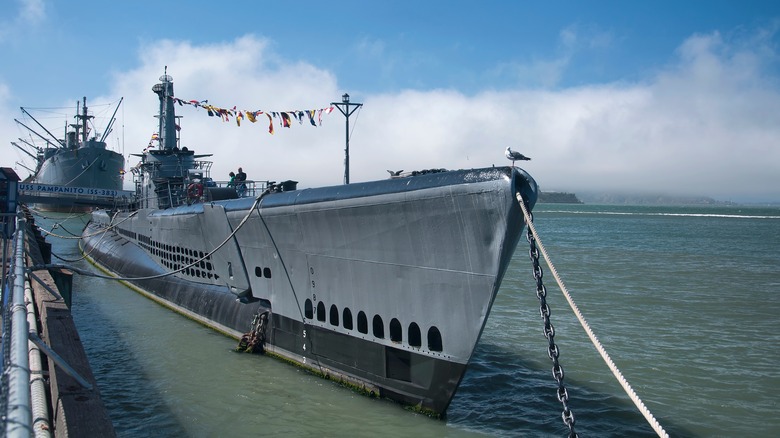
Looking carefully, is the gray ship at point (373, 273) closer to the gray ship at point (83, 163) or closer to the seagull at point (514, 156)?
the seagull at point (514, 156)

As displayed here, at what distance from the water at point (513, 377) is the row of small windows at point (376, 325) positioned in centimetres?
117

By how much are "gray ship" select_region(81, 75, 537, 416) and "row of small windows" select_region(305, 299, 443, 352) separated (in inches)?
0.7

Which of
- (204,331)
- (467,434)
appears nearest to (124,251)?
(204,331)

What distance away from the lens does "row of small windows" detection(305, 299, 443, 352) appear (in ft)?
28.5

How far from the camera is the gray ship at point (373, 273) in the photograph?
26.1 ft

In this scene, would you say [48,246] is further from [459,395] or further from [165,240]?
[459,395]

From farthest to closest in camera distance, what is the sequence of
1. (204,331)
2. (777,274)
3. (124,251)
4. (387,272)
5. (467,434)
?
(777,274), (124,251), (204,331), (387,272), (467,434)

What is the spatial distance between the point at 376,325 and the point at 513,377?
3.76 metres

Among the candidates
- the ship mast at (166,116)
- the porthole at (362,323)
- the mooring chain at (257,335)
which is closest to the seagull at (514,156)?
the porthole at (362,323)

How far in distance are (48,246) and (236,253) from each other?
14.3m

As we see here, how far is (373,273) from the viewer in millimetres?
9539

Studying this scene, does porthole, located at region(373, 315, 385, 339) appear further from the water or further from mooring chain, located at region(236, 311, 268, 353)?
mooring chain, located at region(236, 311, 268, 353)

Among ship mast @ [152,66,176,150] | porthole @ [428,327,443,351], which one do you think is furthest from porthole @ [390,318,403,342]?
ship mast @ [152,66,176,150]

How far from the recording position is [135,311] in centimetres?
1809
